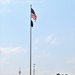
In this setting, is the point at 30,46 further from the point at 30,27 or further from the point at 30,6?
the point at 30,6

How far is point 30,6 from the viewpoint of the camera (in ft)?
123

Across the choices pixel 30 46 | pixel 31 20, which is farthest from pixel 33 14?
pixel 30 46

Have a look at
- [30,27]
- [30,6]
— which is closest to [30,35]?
[30,27]

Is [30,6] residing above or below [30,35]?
above

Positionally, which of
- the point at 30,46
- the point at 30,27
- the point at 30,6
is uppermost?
the point at 30,6

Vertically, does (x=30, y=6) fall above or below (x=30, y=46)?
above

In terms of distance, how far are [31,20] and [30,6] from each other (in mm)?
1672

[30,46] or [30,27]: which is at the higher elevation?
[30,27]

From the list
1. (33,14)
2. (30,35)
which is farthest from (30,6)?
(30,35)

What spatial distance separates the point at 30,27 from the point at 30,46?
2.38 m

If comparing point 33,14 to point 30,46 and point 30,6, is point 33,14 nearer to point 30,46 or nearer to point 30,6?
point 30,6

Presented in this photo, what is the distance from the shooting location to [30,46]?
3691 centimetres

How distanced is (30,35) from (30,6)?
3461 mm

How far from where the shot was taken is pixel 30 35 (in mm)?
37312
